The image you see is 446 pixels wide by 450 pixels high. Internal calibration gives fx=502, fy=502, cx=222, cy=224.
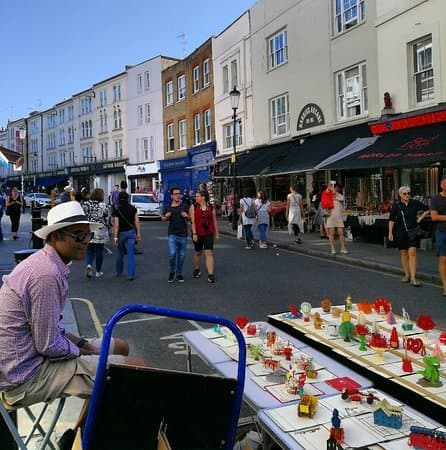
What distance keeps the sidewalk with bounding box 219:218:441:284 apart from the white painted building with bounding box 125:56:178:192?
891 inches

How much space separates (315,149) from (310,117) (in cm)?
239

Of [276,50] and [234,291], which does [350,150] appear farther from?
[276,50]

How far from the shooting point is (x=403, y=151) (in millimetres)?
12672

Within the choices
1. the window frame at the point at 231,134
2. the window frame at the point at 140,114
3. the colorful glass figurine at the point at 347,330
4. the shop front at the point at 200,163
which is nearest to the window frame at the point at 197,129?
the shop front at the point at 200,163

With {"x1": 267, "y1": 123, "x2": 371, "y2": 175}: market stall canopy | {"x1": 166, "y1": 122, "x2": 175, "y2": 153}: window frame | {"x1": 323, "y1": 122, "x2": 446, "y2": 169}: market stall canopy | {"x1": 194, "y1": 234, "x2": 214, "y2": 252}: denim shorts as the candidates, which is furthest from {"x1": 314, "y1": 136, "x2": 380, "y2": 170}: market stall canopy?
{"x1": 166, "y1": 122, "x2": 175, "y2": 153}: window frame

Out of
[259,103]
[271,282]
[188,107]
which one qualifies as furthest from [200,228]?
[188,107]

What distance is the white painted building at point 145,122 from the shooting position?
37.7 m

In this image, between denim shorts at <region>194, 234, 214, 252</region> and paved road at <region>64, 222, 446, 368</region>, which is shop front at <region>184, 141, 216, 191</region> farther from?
denim shorts at <region>194, 234, 214, 252</region>

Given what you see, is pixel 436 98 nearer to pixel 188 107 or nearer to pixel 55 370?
pixel 55 370

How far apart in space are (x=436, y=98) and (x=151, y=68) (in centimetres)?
2898

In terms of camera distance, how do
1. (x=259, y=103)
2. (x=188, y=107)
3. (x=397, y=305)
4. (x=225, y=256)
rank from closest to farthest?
(x=397, y=305) → (x=225, y=256) → (x=259, y=103) → (x=188, y=107)

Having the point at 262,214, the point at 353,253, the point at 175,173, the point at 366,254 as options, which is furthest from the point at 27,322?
the point at 175,173

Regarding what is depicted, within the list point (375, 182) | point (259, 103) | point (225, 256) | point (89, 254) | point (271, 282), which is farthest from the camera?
point (259, 103)

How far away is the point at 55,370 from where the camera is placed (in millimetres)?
2824
